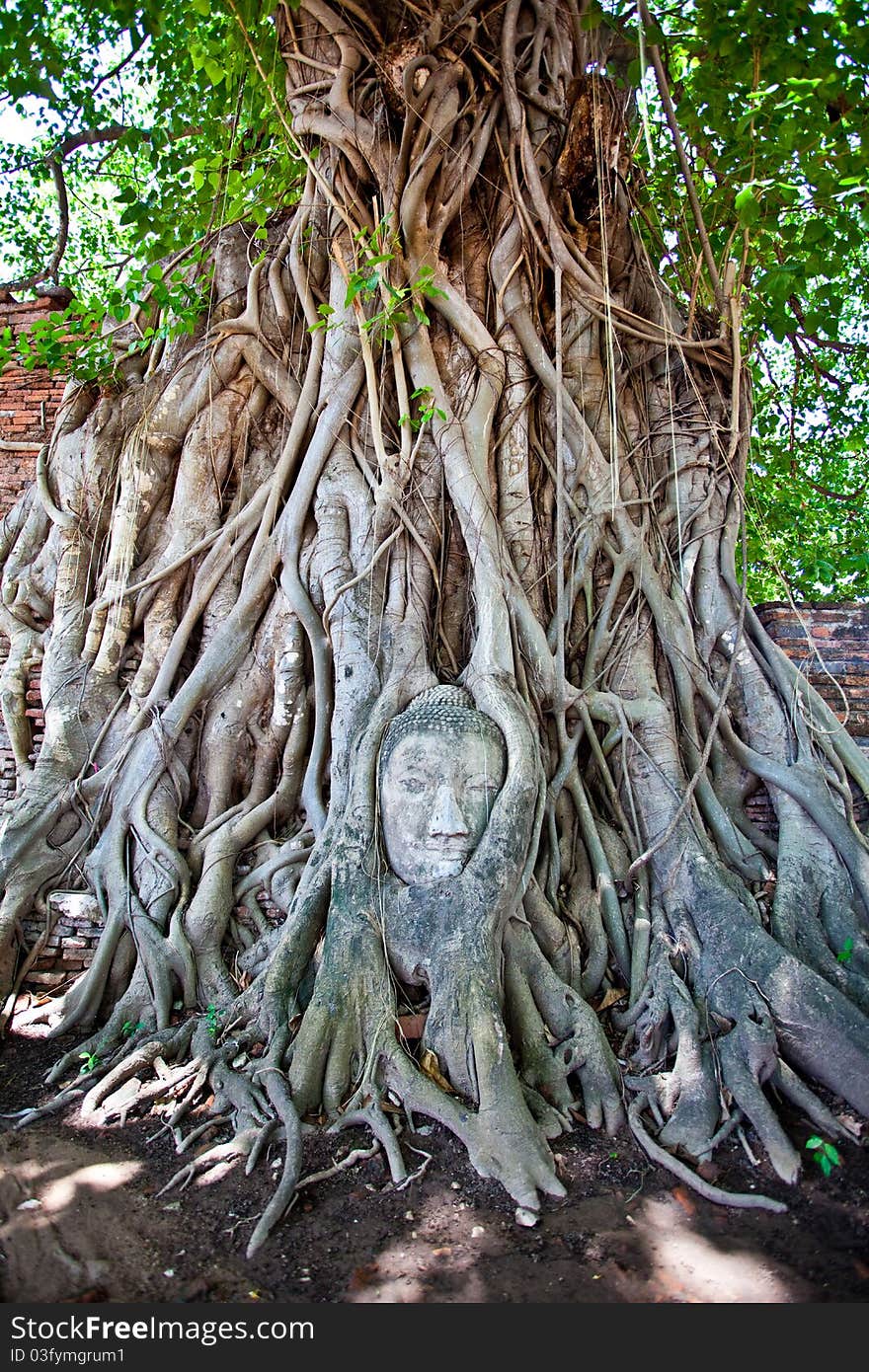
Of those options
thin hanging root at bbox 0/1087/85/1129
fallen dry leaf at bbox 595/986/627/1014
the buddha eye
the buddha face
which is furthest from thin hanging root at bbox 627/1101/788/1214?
thin hanging root at bbox 0/1087/85/1129

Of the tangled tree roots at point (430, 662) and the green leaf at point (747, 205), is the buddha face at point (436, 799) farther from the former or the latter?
the green leaf at point (747, 205)

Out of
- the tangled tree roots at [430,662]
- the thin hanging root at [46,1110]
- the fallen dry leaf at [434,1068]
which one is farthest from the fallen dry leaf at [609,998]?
the thin hanging root at [46,1110]

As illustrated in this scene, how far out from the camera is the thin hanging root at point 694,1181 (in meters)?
2.18

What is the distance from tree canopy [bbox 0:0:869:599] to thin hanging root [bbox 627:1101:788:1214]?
2977mm

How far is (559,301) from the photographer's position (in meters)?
3.92

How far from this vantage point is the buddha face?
2965 millimetres

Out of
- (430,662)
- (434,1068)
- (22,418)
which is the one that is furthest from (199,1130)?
(22,418)

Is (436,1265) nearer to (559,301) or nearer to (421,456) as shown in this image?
(421,456)

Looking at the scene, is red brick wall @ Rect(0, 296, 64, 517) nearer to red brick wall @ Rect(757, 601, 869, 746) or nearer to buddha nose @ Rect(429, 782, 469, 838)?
buddha nose @ Rect(429, 782, 469, 838)

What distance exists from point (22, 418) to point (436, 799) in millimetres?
3934

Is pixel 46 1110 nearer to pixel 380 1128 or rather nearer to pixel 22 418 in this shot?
pixel 380 1128

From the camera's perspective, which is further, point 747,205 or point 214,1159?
point 747,205

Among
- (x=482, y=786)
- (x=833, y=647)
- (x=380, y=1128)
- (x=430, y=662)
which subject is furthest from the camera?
(x=833, y=647)

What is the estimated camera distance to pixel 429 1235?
6.92 ft
